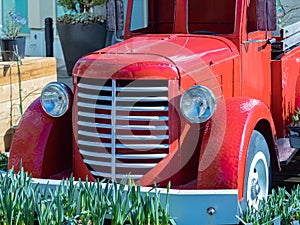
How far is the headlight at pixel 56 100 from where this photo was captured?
4.52m

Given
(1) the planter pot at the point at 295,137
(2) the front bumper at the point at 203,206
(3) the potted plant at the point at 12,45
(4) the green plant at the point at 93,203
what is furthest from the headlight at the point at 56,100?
(3) the potted plant at the point at 12,45

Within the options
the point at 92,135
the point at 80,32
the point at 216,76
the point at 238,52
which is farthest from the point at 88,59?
the point at 80,32

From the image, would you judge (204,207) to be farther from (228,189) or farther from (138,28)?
(138,28)

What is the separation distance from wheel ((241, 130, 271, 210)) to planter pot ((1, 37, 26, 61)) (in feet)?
10.5

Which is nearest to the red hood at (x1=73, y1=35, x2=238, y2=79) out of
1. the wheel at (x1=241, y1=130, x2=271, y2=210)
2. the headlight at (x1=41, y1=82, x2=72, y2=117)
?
the headlight at (x1=41, y1=82, x2=72, y2=117)

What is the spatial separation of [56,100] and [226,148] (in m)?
1.22

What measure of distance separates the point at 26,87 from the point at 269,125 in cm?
297

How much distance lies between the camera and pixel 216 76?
461cm

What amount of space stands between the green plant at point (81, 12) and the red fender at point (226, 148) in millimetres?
6534

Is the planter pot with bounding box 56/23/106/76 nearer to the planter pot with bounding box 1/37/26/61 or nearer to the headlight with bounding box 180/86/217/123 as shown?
the planter pot with bounding box 1/37/26/61

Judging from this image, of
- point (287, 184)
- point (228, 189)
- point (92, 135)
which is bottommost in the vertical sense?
point (287, 184)

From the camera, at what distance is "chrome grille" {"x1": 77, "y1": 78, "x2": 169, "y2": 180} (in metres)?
4.14

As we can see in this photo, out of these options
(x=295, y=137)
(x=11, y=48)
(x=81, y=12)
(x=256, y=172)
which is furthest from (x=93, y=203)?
(x=81, y=12)

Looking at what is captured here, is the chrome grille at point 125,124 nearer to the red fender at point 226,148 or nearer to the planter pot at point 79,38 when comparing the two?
the red fender at point 226,148
